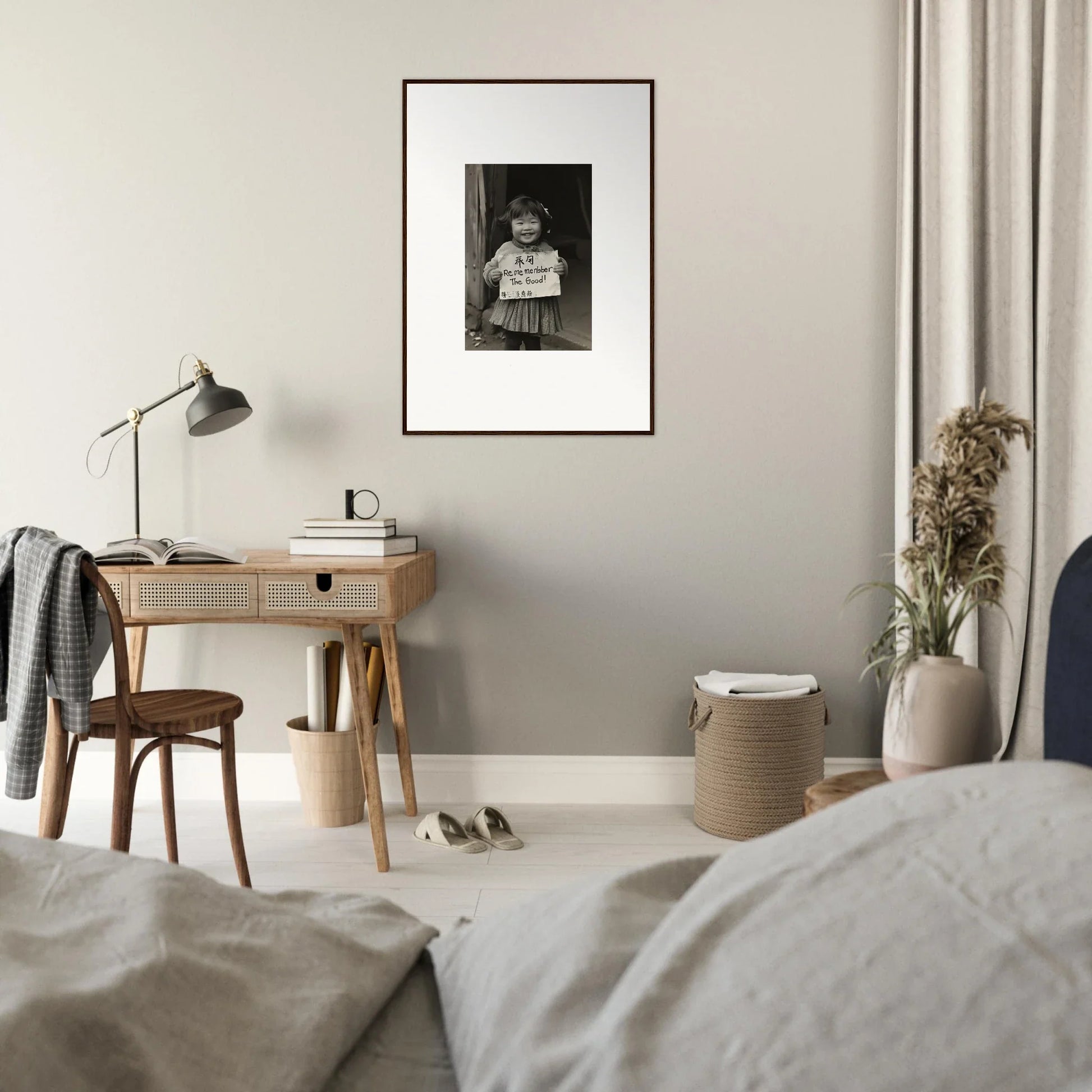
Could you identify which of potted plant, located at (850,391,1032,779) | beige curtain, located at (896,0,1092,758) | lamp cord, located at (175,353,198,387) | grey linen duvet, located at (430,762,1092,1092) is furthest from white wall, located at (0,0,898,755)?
grey linen duvet, located at (430,762,1092,1092)

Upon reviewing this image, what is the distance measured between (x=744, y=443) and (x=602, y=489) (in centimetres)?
44

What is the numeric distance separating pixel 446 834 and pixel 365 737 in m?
0.39

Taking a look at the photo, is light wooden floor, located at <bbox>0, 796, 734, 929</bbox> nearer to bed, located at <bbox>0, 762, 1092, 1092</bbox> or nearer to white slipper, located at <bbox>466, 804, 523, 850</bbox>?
white slipper, located at <bbox>466, 804, 523, 850</bbox>

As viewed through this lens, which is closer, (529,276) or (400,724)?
(400,724)

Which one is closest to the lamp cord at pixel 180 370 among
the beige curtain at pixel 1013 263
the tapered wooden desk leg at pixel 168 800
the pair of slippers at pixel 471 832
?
the tapered wooden desk leg at pixel 168 800

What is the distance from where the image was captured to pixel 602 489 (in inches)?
117

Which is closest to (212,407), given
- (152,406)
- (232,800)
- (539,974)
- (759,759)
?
(152,406)

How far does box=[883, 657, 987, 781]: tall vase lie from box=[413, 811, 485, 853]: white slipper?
1465mm

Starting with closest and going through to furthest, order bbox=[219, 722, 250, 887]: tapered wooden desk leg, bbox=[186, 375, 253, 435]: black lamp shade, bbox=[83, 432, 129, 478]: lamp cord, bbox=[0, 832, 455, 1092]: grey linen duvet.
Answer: bbox=[0, 832, 455, 1092]: grey linen duvet < bbox=[219, 722, 250, 887]: tapered wooden desk leg < bbox=[186, 375, 253, 435]: black lamp shade < bbox=[83, 432, 129, 478]: lamp cord

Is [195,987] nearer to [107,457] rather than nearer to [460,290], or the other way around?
[460,290]

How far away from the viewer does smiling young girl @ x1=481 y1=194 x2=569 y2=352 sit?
9.67 feet

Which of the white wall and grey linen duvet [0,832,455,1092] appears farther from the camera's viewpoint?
the white wall

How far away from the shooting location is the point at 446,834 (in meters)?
2.64

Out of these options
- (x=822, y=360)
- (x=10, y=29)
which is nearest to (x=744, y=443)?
(x=822, y=360)
